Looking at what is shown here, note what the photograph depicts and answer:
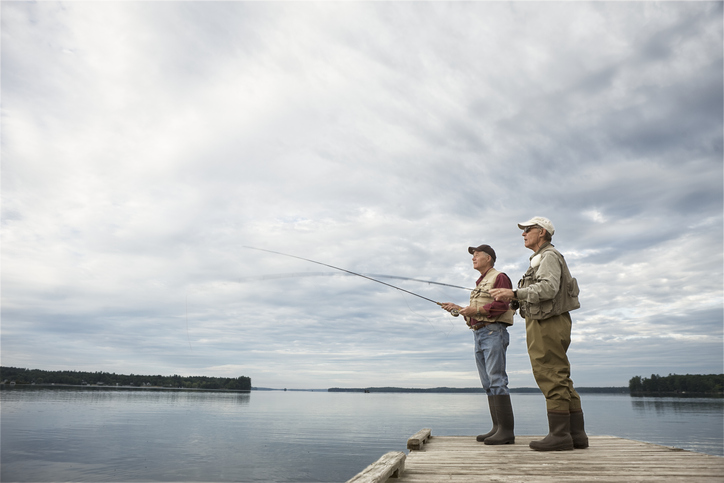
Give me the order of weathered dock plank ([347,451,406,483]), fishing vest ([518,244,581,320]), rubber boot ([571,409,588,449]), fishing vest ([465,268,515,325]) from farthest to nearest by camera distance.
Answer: fishing vest ([465,268,515,325]) → rubber boot ([571,409,588,449]) → fishing vest ([518,244,581,320]) → weathered dock plank ([347,451,406,483])

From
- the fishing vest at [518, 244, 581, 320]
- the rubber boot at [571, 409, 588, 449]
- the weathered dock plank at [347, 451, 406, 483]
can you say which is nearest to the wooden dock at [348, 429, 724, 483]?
the weathered dock plank at [347, 451, 406, 483]

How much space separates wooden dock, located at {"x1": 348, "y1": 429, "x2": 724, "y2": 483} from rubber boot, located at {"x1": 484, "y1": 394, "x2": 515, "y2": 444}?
170mm

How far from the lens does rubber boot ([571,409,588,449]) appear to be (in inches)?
173

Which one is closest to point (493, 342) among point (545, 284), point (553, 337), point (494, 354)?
point (494, 354)

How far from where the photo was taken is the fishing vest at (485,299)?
490 centimetres

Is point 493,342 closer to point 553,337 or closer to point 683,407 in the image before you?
point 553,337

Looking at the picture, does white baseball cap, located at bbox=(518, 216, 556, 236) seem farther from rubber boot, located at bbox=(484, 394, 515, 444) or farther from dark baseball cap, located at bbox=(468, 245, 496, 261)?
rubber boot, located at bbox=(484, 394, 515, 444)

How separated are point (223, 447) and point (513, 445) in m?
23.7

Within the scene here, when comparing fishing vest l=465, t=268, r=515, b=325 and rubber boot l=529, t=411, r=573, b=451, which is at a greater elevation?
fishing vest l=465, t=268, r=515, b=325

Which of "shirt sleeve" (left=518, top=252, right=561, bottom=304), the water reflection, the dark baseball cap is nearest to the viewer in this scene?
"shirt sleeve" (left=518, top=252, right=561, bottom=304)

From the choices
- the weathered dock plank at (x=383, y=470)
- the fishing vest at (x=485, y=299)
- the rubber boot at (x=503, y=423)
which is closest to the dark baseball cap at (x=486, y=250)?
the fishing vest at (x=485, y=299)

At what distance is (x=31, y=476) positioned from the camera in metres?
16.5

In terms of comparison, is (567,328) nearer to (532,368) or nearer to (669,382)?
(532,368)

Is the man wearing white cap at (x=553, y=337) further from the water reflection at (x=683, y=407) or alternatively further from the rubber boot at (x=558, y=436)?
the water reflection at (x=683, y=407)
